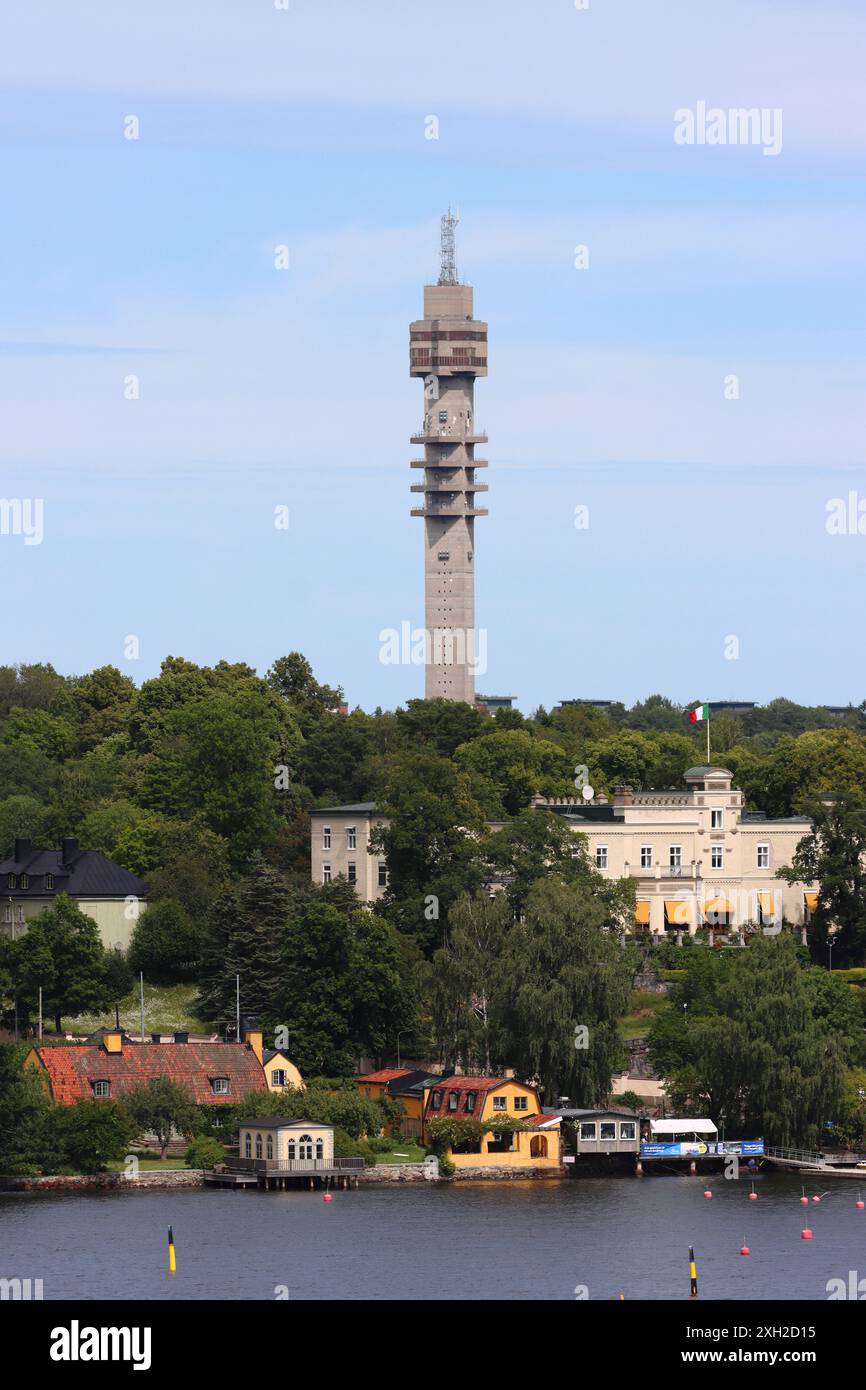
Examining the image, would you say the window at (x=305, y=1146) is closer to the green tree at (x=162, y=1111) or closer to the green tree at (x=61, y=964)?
the green tree at (x=162, y=1111)

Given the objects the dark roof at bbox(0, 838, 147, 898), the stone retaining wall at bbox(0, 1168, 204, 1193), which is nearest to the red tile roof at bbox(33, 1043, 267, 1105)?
the stone retaining wall at bbox(0, 1168, 204, 1193)

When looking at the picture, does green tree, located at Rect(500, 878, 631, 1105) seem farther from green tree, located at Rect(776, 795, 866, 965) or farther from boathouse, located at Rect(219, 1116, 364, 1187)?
green tree, located at Rect(776, 795, 866, 965)

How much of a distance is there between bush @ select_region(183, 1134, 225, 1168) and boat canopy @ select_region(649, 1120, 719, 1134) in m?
13.8

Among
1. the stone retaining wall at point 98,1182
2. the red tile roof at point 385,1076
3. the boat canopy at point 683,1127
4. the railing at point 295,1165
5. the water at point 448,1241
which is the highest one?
the red tile roof at point 385,1076

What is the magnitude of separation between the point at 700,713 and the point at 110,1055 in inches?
1614

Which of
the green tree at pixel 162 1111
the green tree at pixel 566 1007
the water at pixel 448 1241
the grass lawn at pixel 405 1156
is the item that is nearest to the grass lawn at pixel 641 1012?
the green tree at pixel 566 1007

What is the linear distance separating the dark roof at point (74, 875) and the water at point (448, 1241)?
2904 cm

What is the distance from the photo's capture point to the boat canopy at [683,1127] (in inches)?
4181

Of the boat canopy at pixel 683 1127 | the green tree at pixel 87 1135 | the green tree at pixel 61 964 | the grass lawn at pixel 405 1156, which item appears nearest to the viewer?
the green tree at pixel 87 1135

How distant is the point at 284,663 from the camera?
174 metres

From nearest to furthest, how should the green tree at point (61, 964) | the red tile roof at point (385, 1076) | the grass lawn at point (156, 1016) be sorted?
1. the red tile roof at point (385, 1076)
2. the green tree at point (61, 964)
3. the grass lawn at point (156, 1016)
